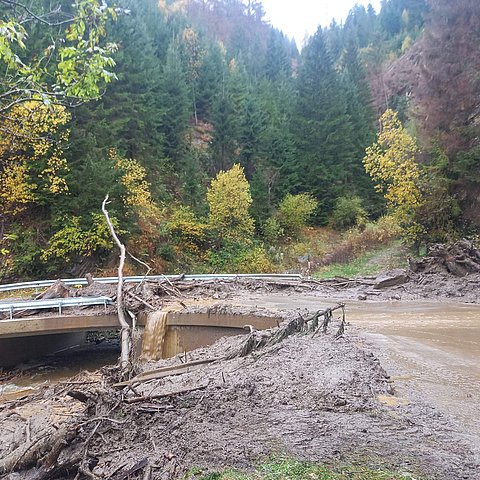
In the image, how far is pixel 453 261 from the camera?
1418cm

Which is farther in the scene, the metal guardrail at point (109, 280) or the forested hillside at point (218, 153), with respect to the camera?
the forested hillside at point (218, 153)

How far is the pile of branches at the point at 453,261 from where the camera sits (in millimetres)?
13922

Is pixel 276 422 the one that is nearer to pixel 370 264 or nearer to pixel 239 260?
pixel 370 264

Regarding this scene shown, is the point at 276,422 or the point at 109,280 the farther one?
the point at 109,280

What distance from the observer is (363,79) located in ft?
154

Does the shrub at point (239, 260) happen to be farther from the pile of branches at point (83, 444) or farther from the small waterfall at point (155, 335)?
the pile of branches at point (83, 444)

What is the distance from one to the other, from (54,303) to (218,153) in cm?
2737

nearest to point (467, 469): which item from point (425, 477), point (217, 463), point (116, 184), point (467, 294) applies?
point (425, 477)

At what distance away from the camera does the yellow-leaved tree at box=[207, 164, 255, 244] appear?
27.0 m

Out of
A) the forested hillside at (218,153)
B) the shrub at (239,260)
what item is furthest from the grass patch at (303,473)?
the shrub at (239,260)

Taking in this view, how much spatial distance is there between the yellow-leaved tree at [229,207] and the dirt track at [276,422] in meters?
21.3

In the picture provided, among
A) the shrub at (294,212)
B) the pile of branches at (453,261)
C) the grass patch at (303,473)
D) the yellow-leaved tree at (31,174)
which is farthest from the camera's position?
the shrub at (294,212)

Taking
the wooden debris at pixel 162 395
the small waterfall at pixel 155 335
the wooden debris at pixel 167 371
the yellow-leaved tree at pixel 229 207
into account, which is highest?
the yellow-leaved tree at pixel 229 207

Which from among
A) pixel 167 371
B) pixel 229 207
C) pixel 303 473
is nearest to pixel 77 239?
pixel 229 207
